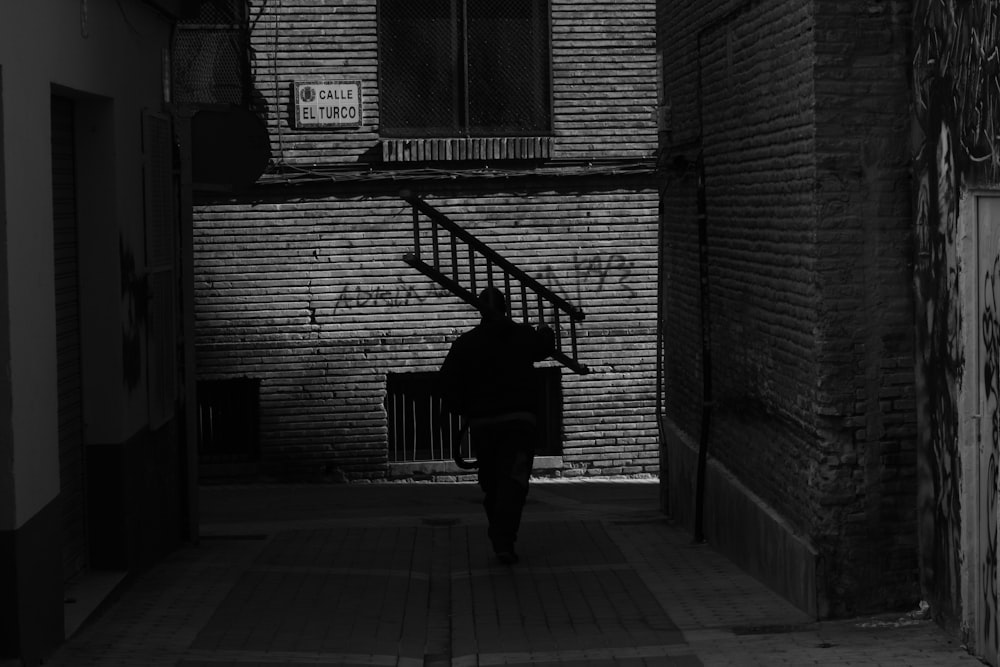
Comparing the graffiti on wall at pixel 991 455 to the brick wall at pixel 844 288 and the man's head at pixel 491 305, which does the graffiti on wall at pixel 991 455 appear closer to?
the brick wall at pixel 844 288

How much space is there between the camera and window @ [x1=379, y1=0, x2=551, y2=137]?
17.2 m

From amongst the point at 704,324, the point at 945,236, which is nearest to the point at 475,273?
the point at 704,324

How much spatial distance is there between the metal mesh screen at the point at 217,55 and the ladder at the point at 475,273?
208cm

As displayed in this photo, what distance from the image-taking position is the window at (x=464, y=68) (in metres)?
17.2

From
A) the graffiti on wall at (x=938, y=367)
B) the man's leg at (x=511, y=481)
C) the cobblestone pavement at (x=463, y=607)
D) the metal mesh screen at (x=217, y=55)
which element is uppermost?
the metal mesh screen at (x=217, y=55)

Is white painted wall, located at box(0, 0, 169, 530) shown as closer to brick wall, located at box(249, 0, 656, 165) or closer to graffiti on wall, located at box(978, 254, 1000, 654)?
graffiti on wall, located at box(978, 254, 1000, 654)

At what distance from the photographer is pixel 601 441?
Result: 17.6 meters

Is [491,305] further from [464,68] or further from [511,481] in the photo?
[464,68]

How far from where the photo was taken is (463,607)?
956cm

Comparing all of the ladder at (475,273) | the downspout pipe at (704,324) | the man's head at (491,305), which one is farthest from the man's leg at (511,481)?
the ladder at (475,273)

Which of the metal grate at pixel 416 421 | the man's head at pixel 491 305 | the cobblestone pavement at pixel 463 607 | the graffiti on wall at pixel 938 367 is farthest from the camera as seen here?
the metal grate at pixel 416 421

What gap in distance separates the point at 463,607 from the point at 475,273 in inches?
309

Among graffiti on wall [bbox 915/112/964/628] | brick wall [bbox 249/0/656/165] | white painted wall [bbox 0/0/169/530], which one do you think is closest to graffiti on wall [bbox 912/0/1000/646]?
graffiti on wall [bbox 915/112/964/628]

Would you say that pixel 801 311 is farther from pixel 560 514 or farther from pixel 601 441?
pixel 601 441
